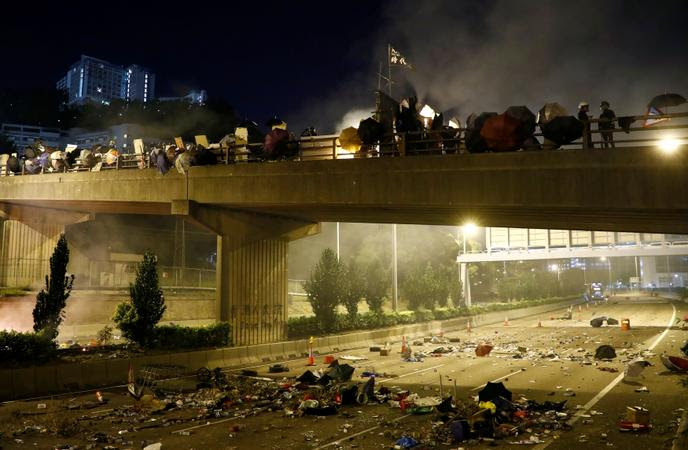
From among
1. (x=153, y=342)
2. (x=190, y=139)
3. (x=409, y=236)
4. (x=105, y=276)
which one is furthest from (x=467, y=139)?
(x=190, y=139)

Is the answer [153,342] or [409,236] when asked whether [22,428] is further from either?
[409,236]

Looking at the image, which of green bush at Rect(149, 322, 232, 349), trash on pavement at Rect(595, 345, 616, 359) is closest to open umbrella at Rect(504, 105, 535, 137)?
trash on pavement at Rect(595, 345, 616, 359)

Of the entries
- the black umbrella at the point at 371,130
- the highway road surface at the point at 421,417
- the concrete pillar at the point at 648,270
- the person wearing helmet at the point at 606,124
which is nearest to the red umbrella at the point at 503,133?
the person wearing helmet at the point at 606,124

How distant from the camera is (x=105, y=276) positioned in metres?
41.8

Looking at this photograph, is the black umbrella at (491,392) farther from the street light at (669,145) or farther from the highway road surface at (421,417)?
the street light at (669,145)

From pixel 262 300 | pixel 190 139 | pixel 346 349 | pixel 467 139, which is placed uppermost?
pixel 190 139

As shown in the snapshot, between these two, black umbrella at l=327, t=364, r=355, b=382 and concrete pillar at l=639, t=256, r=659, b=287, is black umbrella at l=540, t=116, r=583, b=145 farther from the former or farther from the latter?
concrete pillar at l=639, t=256, r=659, b=287

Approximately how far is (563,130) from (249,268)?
13133 millimetres

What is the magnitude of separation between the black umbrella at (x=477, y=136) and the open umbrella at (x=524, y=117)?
0.51 metres

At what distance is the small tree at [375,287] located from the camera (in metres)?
37.8

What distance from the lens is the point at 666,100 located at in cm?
1588

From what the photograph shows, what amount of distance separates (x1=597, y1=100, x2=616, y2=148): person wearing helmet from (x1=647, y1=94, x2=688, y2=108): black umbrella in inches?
43.4

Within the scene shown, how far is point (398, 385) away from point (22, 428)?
9657mm

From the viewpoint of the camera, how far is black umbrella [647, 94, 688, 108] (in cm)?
1574
